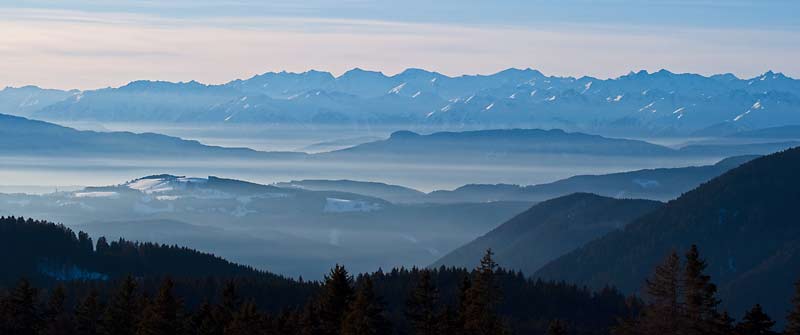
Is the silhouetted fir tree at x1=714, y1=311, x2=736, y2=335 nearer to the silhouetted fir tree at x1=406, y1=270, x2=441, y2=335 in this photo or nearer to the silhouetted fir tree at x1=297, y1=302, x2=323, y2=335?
the silhouetted fir tree at x1=406, y1=270, x2=441, y2=335

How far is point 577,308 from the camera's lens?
180m

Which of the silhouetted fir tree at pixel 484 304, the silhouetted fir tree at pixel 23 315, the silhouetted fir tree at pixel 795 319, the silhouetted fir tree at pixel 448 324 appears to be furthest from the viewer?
the silhouetted fir tree at pixel 23 315

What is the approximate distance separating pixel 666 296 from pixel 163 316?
22312mm

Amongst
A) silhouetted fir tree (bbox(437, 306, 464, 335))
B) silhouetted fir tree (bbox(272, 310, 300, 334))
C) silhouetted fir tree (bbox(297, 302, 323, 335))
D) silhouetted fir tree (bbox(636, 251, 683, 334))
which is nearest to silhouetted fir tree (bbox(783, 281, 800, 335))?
silhouetted fir tree (bbox(636, 251, 683, 334))

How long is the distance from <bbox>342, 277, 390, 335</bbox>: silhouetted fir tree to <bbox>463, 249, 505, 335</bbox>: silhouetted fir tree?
3839 millimetres

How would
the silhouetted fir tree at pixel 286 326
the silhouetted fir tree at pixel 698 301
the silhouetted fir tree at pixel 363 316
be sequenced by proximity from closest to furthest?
the silhouetted fir tree at pixel 698 301, the silhouetted fir tree at pixel 363 316, the silhouetted fir tree at pixel 286 326

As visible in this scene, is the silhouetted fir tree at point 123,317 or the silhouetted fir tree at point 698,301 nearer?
the silhouetted fir tree at point 698,301

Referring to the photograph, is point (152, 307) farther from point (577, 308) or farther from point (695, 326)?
point (577, 308)

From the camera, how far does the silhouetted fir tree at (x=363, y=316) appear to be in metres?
60.5

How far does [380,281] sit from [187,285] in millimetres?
22582

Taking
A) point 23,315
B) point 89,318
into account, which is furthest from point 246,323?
point 23,315

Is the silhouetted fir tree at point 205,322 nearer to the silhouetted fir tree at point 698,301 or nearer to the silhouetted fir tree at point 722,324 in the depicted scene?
the silhouetted fir tree at point 698,301

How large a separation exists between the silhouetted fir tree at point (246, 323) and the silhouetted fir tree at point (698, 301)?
18.7 metres

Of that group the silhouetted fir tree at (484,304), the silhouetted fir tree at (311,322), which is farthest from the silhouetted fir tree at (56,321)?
the silhouetted fir tree at (484,304)
